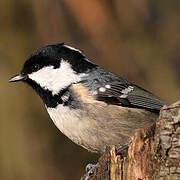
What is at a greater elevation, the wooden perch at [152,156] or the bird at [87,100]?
the bird at [87,100]

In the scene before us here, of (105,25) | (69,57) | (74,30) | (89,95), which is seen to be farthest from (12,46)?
(89,95)

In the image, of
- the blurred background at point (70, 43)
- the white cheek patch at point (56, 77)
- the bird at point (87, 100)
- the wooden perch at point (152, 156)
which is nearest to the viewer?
the wooden perch at point (152, 156)

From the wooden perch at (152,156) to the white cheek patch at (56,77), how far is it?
4.21ft

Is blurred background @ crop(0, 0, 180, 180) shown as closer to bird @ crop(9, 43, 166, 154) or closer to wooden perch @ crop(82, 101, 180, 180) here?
bird @ crop(9, 43, 166, 154)

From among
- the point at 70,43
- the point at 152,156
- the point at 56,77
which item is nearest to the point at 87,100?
the point at 56,77

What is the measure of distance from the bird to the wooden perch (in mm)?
859

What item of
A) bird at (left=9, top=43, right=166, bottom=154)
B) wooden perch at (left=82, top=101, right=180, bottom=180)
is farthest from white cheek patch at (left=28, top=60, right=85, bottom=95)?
wooden perch at (left=82, top=101, right=180, bottom=180)

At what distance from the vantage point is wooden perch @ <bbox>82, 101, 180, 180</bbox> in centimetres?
200

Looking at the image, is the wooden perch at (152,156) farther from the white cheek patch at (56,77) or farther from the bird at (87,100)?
the white cheek patch at (56,77)

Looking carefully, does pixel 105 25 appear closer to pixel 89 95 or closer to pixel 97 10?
pixel 97 10

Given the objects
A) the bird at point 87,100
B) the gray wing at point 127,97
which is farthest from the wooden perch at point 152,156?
the gray wing at point 127,97

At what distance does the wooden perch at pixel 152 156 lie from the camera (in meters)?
2.00

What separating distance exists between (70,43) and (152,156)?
350cm

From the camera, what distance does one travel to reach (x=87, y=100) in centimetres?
355
